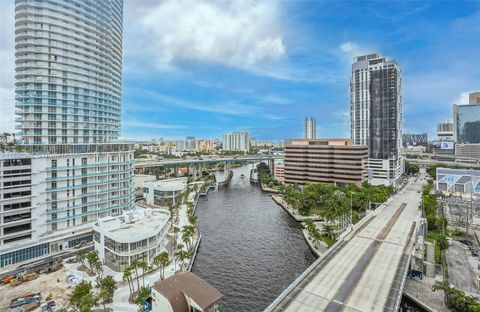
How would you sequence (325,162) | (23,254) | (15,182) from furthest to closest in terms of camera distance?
(325,162) → (15,182) → (23,254)

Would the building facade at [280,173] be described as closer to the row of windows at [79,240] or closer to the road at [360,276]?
the road at [360,276]

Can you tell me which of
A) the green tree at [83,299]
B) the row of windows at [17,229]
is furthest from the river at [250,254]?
the row of windows at [17,229]

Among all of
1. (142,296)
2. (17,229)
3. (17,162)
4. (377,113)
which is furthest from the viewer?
(377,113)

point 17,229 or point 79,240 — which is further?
point 79,240

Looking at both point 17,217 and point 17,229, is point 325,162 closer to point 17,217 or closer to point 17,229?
point 17,217

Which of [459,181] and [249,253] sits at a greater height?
[459,181]

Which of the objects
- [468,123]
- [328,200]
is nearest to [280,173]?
[328,200]

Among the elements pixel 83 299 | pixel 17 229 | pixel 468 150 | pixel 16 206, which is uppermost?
pixel 468 150
